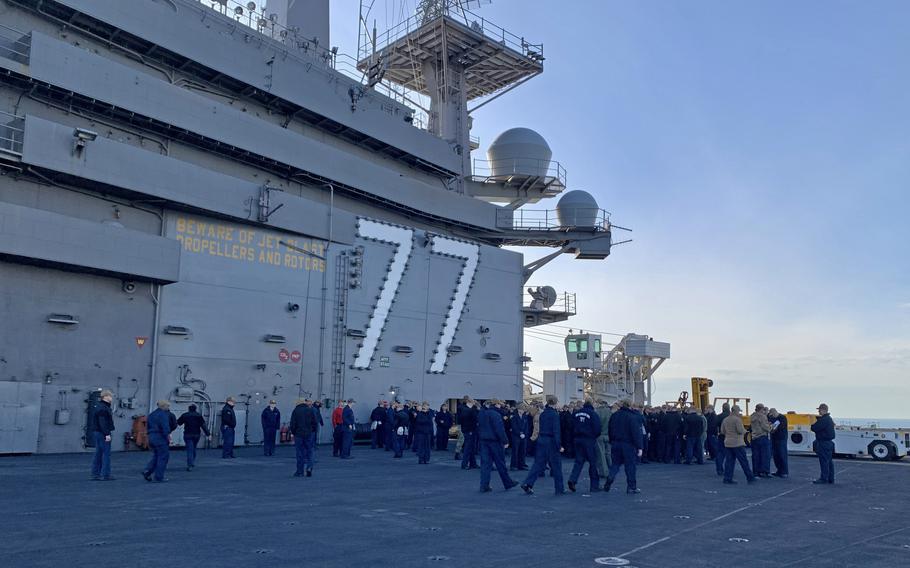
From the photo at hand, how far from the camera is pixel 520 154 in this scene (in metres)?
31.8

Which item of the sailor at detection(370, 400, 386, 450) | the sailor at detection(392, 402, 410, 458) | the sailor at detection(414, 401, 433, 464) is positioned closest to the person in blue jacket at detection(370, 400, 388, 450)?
the sailor at detection(370, 400, 386, 450)

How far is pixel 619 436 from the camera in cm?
1341

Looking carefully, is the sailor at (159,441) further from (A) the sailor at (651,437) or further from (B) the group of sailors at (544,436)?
(A) the sailor at (651,437)

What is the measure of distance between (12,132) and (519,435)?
43.1ft

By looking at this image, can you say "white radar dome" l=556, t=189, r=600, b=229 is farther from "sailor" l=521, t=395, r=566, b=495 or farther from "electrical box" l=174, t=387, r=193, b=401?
"sailor" l=521, t=395, r=566, b=495

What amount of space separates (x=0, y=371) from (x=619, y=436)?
1341 centimetres

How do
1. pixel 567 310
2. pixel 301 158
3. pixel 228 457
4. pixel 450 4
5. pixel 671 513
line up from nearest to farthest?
pixel 671 513, pixel 228 457, pixel 301 158, pixel 450 4, pixel 567 310

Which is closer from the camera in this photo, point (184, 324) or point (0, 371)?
point (0, 371)

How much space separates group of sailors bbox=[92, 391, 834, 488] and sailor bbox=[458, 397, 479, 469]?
0.08 feet

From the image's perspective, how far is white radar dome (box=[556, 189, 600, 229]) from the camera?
32.0 metres

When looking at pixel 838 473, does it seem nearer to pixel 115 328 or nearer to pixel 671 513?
pixel 671 513

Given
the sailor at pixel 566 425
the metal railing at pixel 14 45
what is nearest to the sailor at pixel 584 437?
the sailor at pixel 566 425

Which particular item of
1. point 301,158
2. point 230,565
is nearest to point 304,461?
point 230,565

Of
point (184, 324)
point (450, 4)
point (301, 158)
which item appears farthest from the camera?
point (450, 4)
